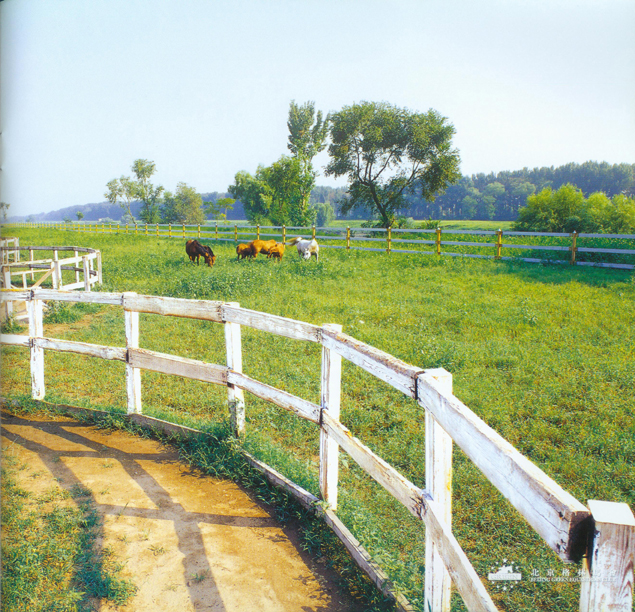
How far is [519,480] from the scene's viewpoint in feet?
4.22

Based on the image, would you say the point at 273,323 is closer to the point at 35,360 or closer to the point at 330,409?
the point at 330,409

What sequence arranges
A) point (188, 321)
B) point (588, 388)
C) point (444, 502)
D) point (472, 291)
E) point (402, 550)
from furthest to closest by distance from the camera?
1. point (472, 291)
2. point (188, 321)
3. point (588, 388)
4. point (402, 550)
5. point (444, 502)

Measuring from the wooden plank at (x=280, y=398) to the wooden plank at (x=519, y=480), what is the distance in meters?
1.44

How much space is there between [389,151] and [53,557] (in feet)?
125

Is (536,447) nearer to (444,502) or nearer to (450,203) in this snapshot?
(444,502)

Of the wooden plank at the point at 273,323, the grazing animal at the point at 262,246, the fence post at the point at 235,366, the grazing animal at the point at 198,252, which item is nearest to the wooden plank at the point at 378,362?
the wooden plank at the point at 273,323

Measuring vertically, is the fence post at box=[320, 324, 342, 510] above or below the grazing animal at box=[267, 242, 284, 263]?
below

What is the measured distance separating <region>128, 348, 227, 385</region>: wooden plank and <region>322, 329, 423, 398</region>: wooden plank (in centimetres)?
138

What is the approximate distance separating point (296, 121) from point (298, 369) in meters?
51.7

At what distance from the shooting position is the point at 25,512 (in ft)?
10.3

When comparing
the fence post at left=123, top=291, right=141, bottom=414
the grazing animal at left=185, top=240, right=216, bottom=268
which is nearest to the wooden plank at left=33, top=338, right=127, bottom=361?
the fence post at left=123, top=291, right=141, bottom=414

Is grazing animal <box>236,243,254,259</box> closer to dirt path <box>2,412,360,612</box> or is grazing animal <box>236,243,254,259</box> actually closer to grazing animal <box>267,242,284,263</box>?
grazing animal <box>267,242,284,263</box>

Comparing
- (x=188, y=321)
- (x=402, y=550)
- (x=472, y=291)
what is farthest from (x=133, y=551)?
(x=472, y=291)

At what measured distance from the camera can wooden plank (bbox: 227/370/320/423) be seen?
326 centimetres
